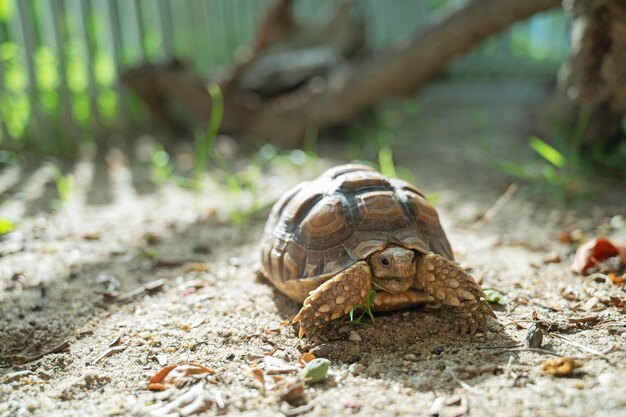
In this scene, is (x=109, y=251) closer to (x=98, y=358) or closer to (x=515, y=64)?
(x=98, y=358)

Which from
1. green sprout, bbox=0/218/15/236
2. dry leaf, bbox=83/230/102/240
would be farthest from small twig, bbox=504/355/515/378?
green sprout, bbox=0/218/15/236

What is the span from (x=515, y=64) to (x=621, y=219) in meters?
5.39

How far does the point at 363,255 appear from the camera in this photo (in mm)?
2113

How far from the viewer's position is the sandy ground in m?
1.73

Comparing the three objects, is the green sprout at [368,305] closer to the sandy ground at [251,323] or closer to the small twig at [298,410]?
the sandy ground at [251,323]

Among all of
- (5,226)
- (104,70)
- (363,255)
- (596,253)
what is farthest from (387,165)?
(104,70)

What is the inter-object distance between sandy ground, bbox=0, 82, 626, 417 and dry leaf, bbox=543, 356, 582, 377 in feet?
0.10

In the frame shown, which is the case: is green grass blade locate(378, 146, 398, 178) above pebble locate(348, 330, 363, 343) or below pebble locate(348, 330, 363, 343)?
above

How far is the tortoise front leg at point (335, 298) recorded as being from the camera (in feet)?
6.72

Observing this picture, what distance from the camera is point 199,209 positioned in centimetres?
377

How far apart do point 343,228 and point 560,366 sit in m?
0.85

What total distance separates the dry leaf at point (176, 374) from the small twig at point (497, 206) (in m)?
1.97

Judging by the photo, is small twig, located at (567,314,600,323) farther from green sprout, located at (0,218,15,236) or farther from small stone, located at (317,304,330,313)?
green sprout, located at (0,218,15,236)

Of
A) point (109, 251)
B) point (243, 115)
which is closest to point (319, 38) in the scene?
point (243, 115)
